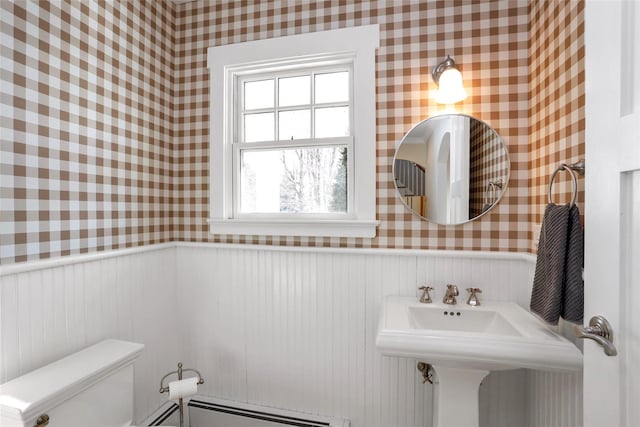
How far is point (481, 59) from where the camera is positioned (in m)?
1.63

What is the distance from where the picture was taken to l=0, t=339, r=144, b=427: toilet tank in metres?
1.08

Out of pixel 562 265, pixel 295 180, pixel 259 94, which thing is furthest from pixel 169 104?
pixel 562 265

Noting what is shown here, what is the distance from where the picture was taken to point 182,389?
62.1 inches

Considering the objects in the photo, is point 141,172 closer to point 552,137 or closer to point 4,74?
point 4,74

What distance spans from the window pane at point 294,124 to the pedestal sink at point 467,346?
106 centimetres

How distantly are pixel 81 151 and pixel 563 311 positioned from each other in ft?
6.52

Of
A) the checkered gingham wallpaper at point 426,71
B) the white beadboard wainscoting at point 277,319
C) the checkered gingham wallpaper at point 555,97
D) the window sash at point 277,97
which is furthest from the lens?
the window sash at point 277,97

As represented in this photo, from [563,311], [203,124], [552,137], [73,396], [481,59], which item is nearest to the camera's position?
[563,311]

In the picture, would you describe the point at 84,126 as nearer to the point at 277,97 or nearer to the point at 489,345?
the point at 277,97

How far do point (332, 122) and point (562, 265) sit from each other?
1.27 meters

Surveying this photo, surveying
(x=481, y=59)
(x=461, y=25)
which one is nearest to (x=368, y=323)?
(x=481, y=59)

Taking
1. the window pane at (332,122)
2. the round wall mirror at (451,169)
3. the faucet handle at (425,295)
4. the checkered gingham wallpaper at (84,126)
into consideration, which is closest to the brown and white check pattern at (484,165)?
the round wall mirror at (451,169)

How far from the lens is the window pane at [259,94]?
6.55 ft

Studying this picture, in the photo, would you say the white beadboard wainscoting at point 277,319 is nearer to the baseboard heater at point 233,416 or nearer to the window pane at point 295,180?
the baseboard heater at point 233,416
